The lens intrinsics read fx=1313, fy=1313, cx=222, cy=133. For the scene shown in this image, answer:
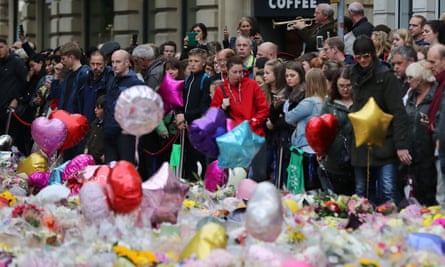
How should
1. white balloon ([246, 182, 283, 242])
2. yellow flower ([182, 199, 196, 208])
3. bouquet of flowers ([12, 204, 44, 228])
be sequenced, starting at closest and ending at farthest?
white balloon ([246, 182, 283, 242]) < bouquet of flowers ([12, 204, 44, 228]) < yellow flower ([182, 199, 196, 208])

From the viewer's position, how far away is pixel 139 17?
81.4ft

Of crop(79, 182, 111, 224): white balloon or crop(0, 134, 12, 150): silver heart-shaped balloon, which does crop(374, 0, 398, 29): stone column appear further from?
crop(79, 182, 111, 224): white balloon

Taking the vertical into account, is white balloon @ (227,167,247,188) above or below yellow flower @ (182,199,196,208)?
above

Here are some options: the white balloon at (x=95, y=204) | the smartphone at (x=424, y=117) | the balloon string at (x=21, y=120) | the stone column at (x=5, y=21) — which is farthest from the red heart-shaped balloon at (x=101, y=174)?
the stone column at (x=5, y=21)

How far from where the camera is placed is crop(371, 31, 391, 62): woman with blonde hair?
1275 cm

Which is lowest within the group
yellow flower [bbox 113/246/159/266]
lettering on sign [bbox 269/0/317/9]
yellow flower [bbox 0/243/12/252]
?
yellow flower [bbox 0/243/12/252]

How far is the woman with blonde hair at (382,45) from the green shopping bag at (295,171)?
4.95ft

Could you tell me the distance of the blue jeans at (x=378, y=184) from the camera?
34.0ft

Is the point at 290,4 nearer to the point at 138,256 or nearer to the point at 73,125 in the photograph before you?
the point at 73,125

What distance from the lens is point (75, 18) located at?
1087 inches

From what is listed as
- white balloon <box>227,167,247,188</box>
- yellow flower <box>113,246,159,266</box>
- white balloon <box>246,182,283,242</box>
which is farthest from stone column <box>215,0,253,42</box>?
yellow flower <box>113,246,159,266</box>

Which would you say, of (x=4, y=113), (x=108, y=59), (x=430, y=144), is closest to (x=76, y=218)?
(x=430, y=144)

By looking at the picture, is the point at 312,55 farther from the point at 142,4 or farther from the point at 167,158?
the point at 142,4

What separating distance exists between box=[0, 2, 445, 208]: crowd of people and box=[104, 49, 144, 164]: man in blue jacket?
12 millimetres
